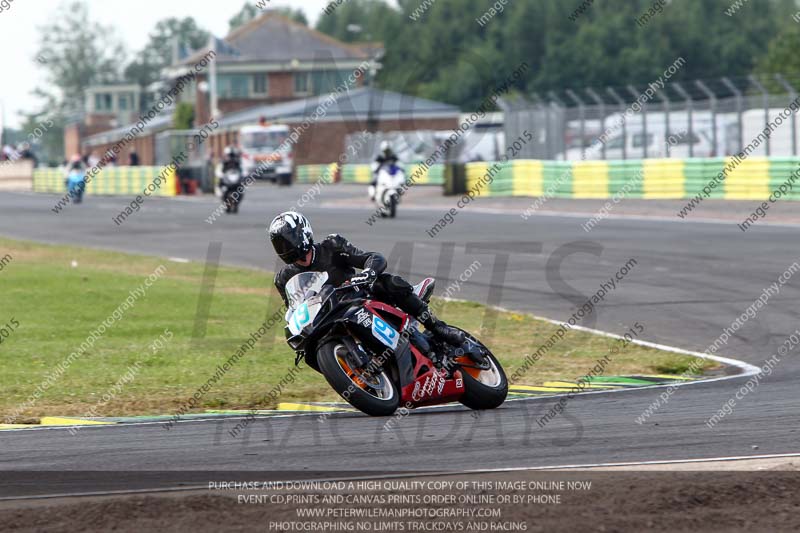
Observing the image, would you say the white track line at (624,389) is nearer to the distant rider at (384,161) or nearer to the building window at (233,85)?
the distant rider at (384,161)

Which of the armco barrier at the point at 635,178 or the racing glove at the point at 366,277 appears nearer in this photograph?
the racing glove at the point at 366,277

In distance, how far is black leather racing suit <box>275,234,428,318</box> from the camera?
28.4 ft

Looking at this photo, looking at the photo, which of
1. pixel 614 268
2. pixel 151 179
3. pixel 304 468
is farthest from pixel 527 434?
pixel 151 179

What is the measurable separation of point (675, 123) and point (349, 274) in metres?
26.8

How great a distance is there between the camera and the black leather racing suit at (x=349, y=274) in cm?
865

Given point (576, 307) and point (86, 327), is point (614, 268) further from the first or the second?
point (86, 327)

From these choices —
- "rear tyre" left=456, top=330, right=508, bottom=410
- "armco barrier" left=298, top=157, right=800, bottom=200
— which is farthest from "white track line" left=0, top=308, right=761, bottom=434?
"armco barrier" left=298, top=157, right=800, bottom=200

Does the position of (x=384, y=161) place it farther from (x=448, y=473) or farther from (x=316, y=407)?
(x=448, y=473)

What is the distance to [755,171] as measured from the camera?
29.7 metres

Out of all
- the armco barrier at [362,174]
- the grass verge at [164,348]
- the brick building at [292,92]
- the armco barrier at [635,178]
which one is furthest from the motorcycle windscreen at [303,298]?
the brick building at [292,92]

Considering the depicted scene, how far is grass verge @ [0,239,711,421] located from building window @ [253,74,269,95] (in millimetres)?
78636

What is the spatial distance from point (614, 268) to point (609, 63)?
89.9 meters

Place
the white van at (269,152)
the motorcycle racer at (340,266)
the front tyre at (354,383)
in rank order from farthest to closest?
the white van at (269,152) < the motorcycle racer at (340,266) < the front tyre at (354,383)

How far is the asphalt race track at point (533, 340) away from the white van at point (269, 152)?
27333 mm
